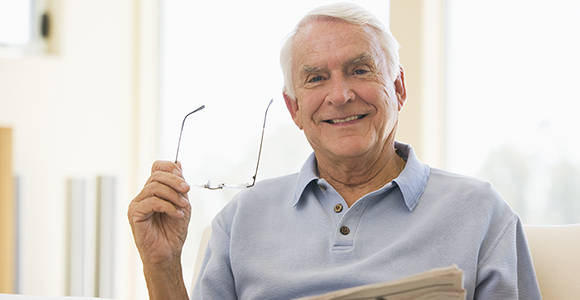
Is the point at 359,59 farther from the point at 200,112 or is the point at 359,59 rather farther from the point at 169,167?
the point at 200,112

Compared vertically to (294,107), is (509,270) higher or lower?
lower

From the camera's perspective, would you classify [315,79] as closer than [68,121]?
Yes

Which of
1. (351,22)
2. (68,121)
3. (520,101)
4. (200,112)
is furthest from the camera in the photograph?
(68,121)

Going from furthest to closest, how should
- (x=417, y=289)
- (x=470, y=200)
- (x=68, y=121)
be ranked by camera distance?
(x=68, y=121) → (x=470, y=200) → (x=417, y=289)

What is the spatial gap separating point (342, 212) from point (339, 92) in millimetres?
292

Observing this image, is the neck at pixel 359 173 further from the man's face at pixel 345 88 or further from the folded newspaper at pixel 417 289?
the folded newspaper at pixel 417 289

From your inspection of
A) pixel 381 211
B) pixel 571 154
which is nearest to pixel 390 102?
pixel 381 211

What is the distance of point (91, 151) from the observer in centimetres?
321

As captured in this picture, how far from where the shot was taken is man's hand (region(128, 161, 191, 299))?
120cm

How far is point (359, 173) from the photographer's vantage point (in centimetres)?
137

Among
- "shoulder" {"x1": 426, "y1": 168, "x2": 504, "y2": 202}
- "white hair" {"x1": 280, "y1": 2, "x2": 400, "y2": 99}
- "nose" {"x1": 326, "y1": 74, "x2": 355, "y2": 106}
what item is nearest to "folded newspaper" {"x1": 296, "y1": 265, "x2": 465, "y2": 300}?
"shoulder" {"x1": 426, "y1": 168, "x2": 504, "y2": 202}

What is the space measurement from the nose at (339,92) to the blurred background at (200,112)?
51.3 inches

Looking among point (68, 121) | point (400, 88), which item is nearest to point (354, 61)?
point (400, 88)

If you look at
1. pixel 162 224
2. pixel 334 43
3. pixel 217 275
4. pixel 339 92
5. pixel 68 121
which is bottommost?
pixel 217 275
